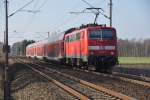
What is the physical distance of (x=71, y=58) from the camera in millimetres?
38062

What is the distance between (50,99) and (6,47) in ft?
81.6

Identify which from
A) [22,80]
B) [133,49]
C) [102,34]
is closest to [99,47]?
[102,34]

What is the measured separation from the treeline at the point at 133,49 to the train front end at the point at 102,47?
94923 mm

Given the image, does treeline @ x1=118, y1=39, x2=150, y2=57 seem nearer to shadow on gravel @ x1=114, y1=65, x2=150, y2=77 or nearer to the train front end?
shadow on gravel @ x1=114, y1=65, x2=150, y2=77

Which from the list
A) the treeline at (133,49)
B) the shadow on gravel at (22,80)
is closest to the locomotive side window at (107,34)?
the shadow on gravel at (22,80)

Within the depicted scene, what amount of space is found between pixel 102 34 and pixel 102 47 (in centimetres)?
98

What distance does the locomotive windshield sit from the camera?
31098 mm

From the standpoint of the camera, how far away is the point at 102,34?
1228 inches

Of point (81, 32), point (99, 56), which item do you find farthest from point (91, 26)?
point (99, 56)

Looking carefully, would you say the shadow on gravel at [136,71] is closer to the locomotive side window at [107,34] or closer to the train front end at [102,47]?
the train front end at [102,47]

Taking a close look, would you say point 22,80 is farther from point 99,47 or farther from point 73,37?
point 73,37

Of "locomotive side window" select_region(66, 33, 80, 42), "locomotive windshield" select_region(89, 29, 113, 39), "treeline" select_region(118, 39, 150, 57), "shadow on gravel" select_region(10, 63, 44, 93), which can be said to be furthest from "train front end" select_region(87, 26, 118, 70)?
"treeline" select_region(118, 39, 150, 57)

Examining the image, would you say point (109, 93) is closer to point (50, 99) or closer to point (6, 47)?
point (50, 99)

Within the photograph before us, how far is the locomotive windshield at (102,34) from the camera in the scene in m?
31.1
